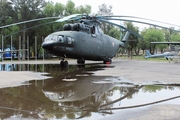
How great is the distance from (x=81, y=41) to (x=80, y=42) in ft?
0.52

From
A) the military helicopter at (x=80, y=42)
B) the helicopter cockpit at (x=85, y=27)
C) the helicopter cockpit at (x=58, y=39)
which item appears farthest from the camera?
the helicopter cockpit at (x=85, y=27)

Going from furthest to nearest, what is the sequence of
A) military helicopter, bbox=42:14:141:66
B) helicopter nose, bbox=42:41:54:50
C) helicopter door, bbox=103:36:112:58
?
helicopter door, bbox=103:36:112:58
military helicopter, bbox=42:14:141:66
helicopter nose, bbox=42:41:54:50

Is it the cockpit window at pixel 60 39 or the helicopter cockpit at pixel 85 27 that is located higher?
the helicopter cockpit at pixel 85 27

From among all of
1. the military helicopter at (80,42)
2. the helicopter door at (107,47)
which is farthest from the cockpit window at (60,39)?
the helicopter door at (107,47)

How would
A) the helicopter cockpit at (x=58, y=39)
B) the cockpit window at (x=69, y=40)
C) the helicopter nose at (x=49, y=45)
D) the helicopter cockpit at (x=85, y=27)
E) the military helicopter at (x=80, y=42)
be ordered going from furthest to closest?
the helicopter cockpit at (x=85, y=27) < the cockpit window at (x=69, y=40) < the military helicopter at (x=80, y=42) < the helicopter cockpit at (x=58, y=39) < the helicopter nose at (x=49, y=45)

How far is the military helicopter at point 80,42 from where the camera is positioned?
52.3 feet

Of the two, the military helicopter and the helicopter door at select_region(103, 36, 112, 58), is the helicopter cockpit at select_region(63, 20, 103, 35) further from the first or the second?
the helicopter door at select_region(103, 36, 112, 58)

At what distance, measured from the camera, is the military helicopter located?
15953mm

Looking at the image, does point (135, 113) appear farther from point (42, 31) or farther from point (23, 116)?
Answer: point (42, 31)

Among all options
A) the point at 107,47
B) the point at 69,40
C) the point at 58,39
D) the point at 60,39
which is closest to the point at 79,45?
the point at 69,40

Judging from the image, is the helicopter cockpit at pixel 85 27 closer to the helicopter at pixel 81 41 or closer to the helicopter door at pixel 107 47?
the helicopter at pixel 81 41

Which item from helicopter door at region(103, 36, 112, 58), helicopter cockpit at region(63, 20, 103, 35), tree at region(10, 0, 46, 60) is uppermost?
tree at region(10, 0, 46, 60)

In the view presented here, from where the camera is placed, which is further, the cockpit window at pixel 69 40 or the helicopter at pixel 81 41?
the cockpit window at pixel 69 40

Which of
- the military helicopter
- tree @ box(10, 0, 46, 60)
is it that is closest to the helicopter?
the military helicopter
